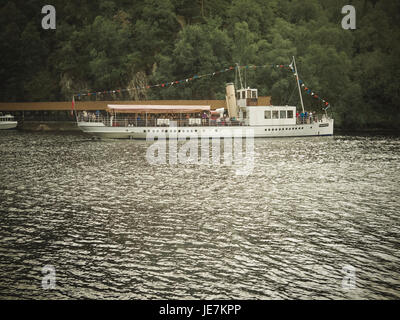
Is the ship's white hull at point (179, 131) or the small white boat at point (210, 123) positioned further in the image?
the small white boat at point (210, 123)

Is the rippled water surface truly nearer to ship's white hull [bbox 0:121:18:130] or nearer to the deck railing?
the deck railing

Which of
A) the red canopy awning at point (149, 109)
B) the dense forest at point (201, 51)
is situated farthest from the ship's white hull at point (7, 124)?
the red canopy awning at point (149, 109)

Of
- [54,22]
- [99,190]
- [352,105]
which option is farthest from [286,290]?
[54,22]

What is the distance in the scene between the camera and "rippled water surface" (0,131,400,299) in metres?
11.9

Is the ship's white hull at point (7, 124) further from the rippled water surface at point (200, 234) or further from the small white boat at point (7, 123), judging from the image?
the rippled water surface at point (200, 234)

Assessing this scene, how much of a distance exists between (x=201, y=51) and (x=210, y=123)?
1084 inches

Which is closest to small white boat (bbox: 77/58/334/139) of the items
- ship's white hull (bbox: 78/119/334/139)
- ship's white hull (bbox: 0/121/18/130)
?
ship's white hull (bbox: 78/119/334/139)

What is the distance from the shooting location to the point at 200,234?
1628cm

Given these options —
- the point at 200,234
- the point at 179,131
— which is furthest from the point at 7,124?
the point at 200,234

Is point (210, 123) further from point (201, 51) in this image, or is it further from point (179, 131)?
point (201, 51)

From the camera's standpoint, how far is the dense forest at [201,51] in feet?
291

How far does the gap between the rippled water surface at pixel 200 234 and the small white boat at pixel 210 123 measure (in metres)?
35.0
